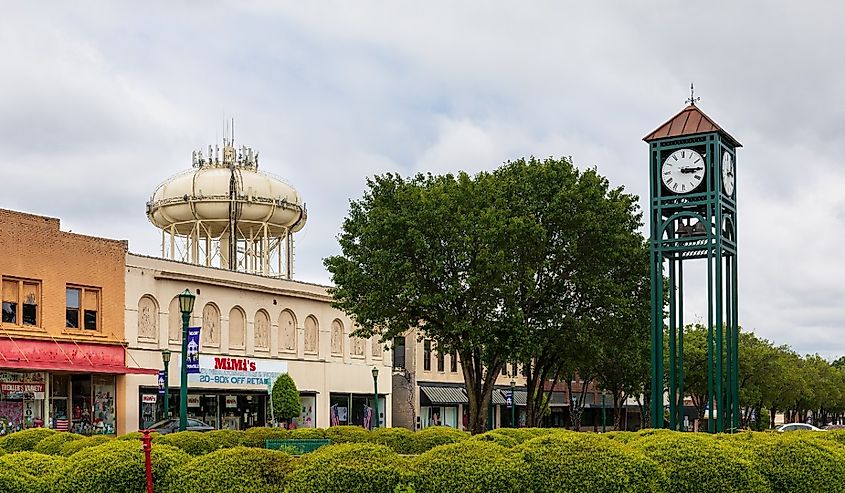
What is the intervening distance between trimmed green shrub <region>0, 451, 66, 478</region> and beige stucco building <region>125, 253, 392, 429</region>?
3118cm

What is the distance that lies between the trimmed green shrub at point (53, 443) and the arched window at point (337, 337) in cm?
3763

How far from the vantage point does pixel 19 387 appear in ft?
142

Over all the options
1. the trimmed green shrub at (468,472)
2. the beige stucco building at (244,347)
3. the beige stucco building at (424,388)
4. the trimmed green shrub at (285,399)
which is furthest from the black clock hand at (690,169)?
the beige stucco building at (424,388)

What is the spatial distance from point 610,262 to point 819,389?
71511 mm

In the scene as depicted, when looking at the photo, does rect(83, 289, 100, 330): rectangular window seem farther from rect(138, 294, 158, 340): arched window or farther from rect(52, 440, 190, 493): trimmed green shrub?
rect(52, 440, 190, 493): trimmed green shrub

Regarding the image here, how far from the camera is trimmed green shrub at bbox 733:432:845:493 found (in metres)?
17.1

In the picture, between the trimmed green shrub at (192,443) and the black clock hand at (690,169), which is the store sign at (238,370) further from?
the trimmed green shrub at (192,443)

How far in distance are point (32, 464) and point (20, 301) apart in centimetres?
2847

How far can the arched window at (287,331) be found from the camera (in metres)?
57.1

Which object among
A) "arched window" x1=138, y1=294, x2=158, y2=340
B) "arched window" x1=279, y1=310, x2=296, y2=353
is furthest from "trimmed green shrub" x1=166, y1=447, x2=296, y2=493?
"arched window" x1=279, y1=310, x2=296, y2=353

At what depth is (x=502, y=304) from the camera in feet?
124

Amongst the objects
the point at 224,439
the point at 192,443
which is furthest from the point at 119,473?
the point at 224,439

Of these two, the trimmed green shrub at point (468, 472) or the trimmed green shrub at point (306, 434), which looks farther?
the trimmed green shrub at point (306, 434)

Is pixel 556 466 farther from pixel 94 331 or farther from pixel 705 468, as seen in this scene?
pixel 94 331
